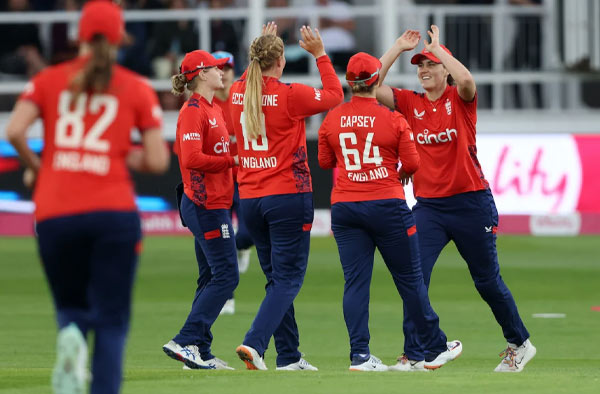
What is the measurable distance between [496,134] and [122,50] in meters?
7.28

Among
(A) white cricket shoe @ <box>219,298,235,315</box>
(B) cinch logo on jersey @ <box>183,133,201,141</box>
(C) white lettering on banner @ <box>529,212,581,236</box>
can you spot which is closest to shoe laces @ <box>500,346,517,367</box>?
(B) cinch logo on jersey @ <box>183,133,201,141</box>

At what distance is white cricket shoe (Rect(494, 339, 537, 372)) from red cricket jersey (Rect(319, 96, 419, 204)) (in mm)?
1408

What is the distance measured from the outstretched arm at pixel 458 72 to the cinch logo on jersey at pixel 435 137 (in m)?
0.25

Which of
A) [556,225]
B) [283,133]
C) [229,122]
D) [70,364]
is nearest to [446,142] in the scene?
[283,133]

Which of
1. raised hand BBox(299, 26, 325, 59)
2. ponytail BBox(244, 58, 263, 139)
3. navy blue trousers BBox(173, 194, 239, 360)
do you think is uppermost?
raised hand BBox(299, 26, 325, 59)

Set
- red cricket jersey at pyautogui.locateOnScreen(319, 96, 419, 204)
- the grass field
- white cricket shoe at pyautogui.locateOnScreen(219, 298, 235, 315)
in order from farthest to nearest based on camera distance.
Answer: white cricket shoe at pyautogui.locateOnScreen(219, 298, 235, 315), red cricket jersey at pyautogui.locateOnScreen(319, 96, 419, 204), the grass field

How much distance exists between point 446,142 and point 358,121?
0.73 meters

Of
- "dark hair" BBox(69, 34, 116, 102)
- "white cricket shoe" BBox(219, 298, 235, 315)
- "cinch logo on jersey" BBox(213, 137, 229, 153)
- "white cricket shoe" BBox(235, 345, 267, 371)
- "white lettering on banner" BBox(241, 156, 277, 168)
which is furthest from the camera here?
"white cricket shoe" BBox(219, 298, 235, 315)

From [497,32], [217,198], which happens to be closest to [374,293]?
[217,198]

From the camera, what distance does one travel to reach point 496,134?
17750mm

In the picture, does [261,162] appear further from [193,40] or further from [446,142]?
[193,40]

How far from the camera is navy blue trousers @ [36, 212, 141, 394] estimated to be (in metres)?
5.16

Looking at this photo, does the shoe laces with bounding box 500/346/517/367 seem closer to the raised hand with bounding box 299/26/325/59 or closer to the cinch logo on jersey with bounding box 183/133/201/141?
the raised hand with bounding box 299/26/325/59

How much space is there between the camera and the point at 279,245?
8156 mm
